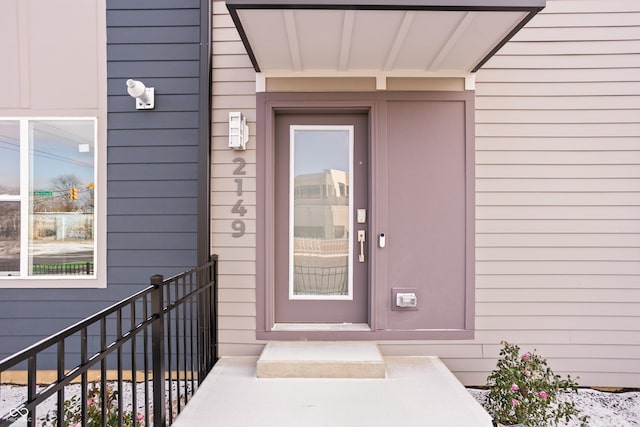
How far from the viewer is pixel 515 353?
250cm

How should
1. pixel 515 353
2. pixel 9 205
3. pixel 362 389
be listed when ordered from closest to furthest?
pixel 362 389, pixel 515 353, pixel 9 205

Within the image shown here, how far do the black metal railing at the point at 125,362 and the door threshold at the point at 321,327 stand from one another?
1.69 feet

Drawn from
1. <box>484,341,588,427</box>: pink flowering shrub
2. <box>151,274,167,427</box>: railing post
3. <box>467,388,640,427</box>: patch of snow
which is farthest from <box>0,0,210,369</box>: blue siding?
<box>467,388,640,427</box>: patch of snow

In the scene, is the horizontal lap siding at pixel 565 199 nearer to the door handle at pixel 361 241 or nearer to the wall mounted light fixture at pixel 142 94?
the door handle at pixel 361 241

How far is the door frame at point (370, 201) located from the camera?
8.86 ft

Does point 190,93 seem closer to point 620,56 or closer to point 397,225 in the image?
point 397,225

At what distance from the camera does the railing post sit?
1.86m

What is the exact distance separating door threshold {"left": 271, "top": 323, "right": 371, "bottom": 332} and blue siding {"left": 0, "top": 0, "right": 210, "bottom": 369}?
34.2 inches

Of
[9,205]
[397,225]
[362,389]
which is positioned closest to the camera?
[362,389]

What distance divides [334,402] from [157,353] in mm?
1026

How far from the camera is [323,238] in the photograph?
9.30ft

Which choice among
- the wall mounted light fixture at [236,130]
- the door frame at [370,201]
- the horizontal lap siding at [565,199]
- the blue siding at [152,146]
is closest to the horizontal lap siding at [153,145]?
the blue siding at [152,146]

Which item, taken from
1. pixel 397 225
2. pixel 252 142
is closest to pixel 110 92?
pixel 252 142

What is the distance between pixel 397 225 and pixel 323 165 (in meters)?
0.73
